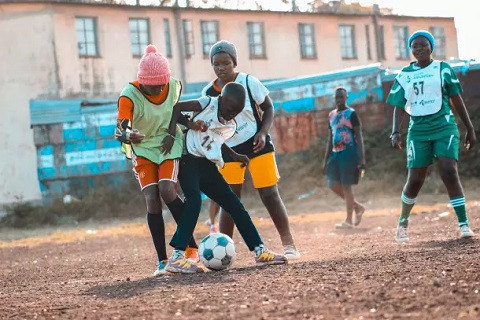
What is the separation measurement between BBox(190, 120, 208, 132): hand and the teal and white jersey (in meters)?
2.38

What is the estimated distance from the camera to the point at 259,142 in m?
9.60

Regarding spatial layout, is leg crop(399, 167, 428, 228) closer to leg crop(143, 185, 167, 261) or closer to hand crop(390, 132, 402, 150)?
hand crop(390, 132, 402, 150)

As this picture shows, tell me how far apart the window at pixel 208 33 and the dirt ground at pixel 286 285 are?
78.8 feet

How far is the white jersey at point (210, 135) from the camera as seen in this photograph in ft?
30.2

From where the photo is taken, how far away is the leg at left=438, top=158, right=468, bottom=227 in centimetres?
1041

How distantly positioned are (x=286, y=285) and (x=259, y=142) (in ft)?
8.35

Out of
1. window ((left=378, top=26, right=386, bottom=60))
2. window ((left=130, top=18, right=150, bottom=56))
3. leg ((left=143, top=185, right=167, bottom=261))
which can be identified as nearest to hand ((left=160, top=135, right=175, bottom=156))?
leg ((left=143, top=185, right=167, bottom=261))

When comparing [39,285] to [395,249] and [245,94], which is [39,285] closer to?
[245,94]

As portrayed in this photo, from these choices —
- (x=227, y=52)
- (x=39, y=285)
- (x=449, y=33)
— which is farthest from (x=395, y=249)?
(x=449, y=33)

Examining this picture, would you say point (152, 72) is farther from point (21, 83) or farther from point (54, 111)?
point (21, 83)

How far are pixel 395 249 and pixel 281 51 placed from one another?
Answer: 29.8 m

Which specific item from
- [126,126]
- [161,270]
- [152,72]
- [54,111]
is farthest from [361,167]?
[54,111]

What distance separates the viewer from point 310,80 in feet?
84.1

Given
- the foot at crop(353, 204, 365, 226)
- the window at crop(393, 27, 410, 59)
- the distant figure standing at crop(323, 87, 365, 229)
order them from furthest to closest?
the window at crop(393, 27, 410, 59) < the foot at crop(353, 204, 365, 226) < the distant figure standing at crop(323, 87, 365, 229)
